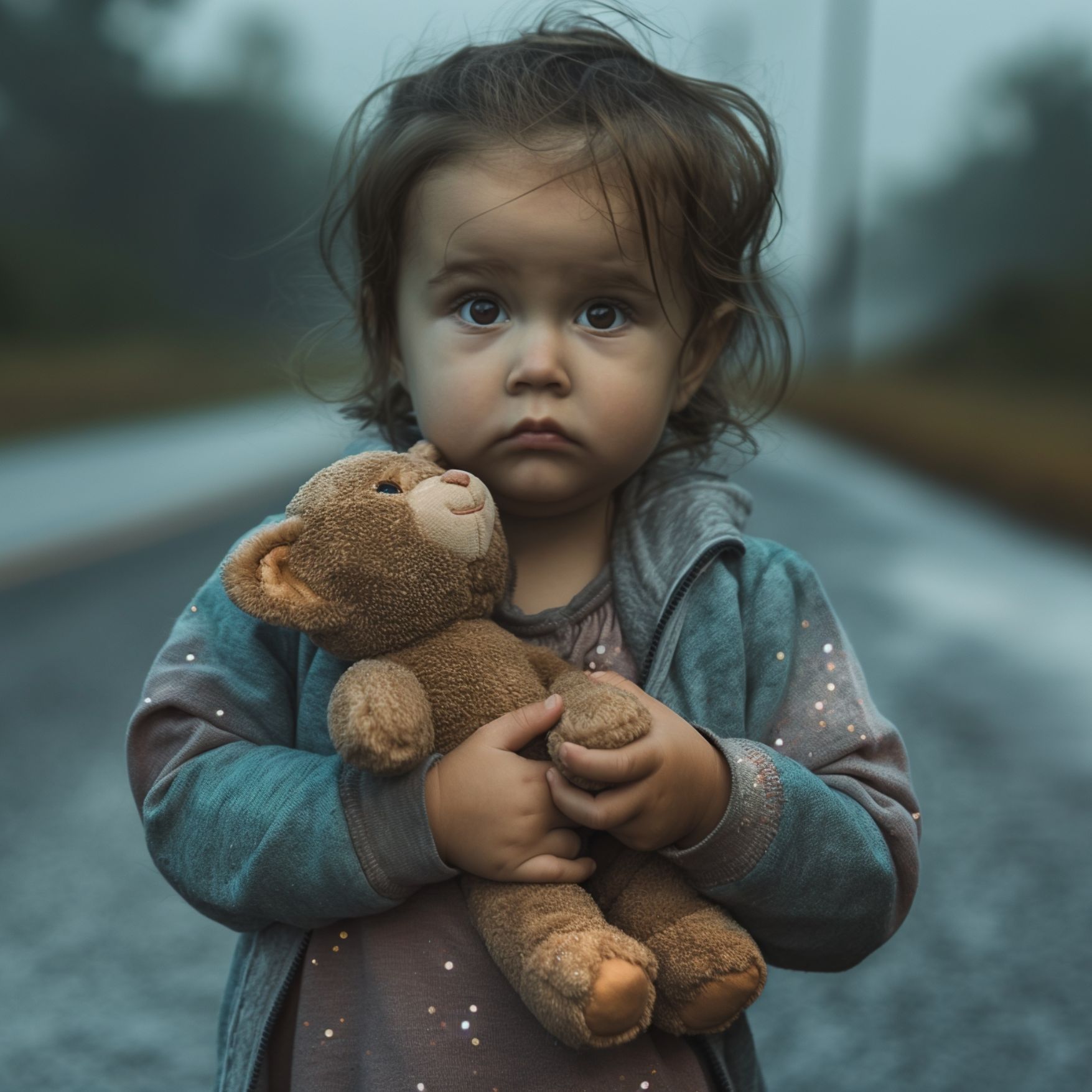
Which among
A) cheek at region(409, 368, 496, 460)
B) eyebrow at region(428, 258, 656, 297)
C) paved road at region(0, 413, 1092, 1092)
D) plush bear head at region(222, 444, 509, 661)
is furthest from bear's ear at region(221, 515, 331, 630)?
paved road at region(0, 413, 1092, 1092)

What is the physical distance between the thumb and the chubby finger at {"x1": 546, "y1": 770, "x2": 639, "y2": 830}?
50mm

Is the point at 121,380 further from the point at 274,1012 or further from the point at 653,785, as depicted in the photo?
the point at 653,785

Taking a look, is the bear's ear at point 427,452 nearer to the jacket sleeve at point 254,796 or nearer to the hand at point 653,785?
the jacket sleeve at point 254,796

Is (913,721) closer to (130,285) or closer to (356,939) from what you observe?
(356,939)

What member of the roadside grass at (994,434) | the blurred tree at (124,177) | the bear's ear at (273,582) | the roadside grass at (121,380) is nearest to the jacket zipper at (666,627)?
the bear's ear at (273,582)

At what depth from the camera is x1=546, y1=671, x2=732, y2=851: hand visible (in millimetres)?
1341

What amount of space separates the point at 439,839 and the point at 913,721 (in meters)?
3.75

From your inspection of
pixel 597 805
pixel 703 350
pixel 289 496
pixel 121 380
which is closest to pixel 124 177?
pixel 121 380

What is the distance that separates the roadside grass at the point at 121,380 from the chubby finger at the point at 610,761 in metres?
10.8

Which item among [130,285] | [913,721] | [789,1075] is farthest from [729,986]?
[130,285]

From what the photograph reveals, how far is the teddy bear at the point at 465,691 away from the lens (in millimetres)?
1302

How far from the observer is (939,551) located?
8.30 m

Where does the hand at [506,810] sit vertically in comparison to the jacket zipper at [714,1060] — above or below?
above

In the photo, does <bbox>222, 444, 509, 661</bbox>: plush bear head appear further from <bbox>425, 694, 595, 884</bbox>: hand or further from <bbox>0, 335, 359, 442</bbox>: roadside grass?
<bbox>0, 335, 359, 442</bbox>: roadside grass
